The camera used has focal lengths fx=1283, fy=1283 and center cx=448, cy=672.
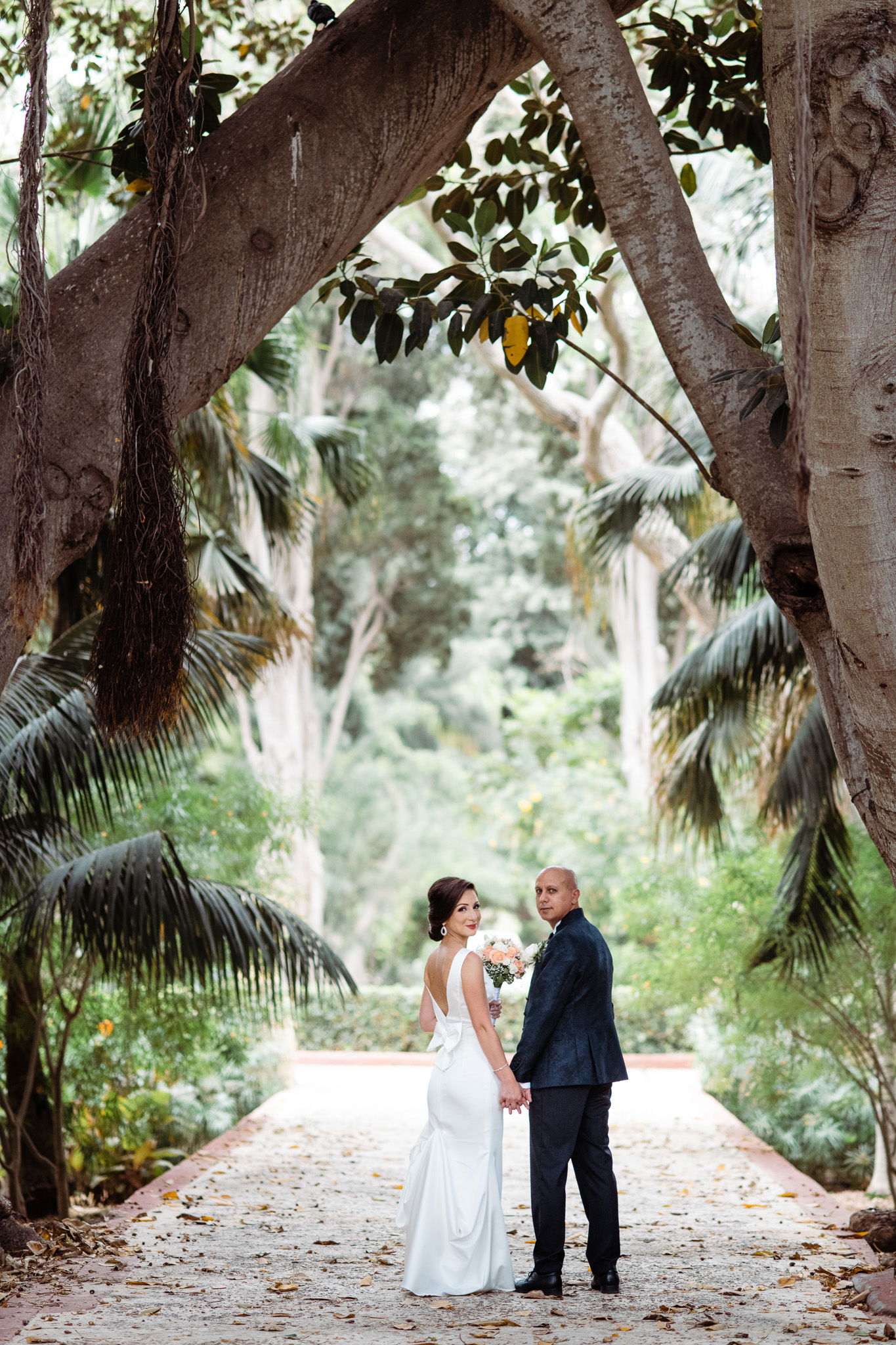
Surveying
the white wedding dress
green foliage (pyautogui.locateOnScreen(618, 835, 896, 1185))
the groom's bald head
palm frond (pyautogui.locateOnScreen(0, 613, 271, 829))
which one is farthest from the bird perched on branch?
green foliage (pyautogui.locateOnScreen(618, 835, 896, 1185))

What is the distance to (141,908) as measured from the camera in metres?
7.10

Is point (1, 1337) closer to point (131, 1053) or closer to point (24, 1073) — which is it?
point (24, 1073)

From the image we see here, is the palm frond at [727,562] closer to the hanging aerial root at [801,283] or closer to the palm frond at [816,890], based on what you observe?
the palm frond at [816,890]

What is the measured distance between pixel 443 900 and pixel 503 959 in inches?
21.9

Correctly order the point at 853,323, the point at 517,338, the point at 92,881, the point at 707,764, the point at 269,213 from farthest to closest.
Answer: the point at 707,764, the point at 92,881, the point at 517,338, the point at 269,213, the point at 853,323

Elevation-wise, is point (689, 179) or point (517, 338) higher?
point (689, 179)

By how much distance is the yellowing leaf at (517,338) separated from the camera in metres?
5.04

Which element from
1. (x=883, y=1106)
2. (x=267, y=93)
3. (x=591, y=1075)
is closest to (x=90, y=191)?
(x=267, y=93)

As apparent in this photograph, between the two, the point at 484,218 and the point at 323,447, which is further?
the point at 323,447

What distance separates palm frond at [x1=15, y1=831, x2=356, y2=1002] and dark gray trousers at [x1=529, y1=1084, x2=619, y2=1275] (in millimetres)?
2374

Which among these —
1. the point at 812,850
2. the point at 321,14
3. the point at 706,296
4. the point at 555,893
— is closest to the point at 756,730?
the point at 812,850

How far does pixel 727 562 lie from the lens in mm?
9469

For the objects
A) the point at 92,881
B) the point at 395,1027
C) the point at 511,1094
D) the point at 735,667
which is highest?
the point at 735,667

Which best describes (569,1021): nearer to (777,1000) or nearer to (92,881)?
(92,881)
